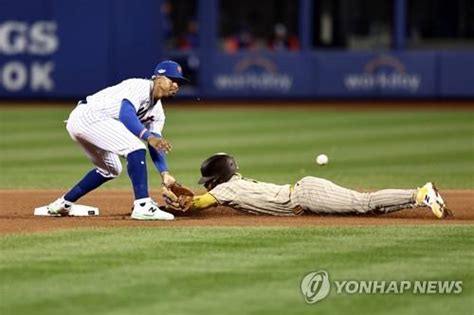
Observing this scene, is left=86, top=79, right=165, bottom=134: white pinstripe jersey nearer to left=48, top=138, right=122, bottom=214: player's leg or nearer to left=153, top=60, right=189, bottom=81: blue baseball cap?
left=153, top=60, right=189, bottom=81: blue baseball cap

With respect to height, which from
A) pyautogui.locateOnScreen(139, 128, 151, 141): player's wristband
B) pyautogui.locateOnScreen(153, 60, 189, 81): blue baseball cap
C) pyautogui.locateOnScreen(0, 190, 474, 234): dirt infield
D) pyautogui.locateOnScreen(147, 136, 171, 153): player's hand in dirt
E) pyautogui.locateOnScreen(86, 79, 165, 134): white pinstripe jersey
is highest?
pyautogui.locateOnScreen(153, 60, 189, 81): blue baseball cap

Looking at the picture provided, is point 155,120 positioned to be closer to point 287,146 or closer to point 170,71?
point 170,71

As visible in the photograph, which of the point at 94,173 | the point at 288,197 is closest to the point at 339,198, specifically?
the point at 288,197

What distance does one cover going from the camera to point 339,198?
10320 mm

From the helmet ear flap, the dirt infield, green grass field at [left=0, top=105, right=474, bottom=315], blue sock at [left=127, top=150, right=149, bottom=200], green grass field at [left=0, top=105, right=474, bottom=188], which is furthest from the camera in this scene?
green grass field at [left=0, top=105, right=474, bottom=188]

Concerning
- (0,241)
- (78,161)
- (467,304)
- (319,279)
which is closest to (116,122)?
(0,241)

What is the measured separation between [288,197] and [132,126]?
4.97 ft

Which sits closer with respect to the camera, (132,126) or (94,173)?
(132,126)

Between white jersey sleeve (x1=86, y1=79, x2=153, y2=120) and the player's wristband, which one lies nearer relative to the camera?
the player's wristband

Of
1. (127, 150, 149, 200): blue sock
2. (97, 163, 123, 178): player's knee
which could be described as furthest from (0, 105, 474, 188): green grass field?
(127, 150, 149, 200): blue sock

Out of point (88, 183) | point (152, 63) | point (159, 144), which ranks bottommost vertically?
point (152, 63)

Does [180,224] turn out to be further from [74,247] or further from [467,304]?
[467,304]

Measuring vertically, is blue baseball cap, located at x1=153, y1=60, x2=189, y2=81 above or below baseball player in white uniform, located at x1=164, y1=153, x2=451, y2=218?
above

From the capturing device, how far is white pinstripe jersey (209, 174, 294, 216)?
34.2 ft
